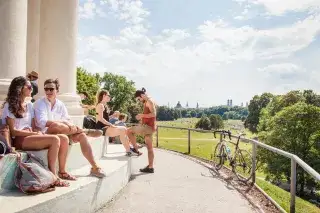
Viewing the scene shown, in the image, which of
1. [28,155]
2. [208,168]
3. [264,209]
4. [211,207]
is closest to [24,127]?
[28,155]

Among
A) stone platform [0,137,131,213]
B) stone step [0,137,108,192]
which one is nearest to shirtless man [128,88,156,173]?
stone platform [0,137,131,213]

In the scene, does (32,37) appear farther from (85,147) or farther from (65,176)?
(65,176)

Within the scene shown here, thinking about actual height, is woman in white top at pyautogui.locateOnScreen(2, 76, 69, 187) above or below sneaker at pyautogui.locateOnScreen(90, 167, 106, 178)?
above

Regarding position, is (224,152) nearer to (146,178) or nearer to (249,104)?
(146,178)

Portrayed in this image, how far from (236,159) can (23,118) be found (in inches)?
252

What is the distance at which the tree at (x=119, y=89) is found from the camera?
76125mm

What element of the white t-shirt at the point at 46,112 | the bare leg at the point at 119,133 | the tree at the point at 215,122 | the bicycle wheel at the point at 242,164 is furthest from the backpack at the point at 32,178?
the tree at the point at 215,122

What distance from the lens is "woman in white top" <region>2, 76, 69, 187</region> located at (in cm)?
567

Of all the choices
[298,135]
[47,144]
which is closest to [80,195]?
[47,144]

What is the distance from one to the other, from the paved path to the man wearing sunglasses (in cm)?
92

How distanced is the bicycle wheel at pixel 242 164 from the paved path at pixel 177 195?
0.74m

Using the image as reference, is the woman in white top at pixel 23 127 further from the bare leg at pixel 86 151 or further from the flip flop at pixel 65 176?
the bare leg at pixel 86 151

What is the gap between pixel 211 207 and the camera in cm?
692

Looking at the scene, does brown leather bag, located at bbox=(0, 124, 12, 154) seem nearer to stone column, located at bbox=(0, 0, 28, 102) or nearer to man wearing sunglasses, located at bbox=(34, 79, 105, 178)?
man wearing sunglasses, located at bbox=(34, 79, 105, 178)
